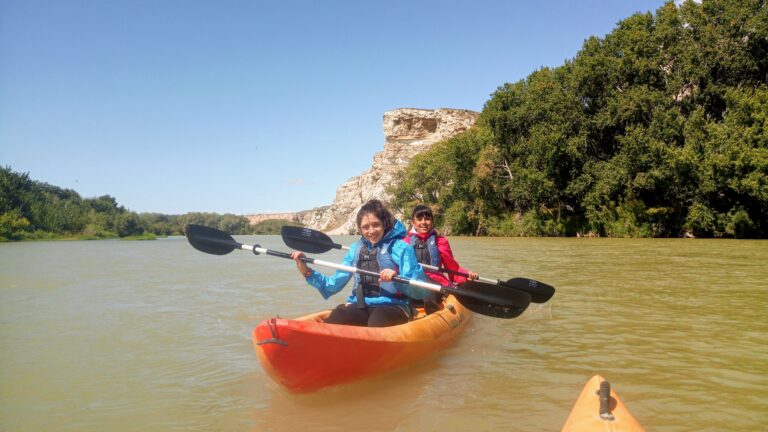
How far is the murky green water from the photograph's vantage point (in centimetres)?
286

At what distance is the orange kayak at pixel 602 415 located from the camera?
1.81 metres

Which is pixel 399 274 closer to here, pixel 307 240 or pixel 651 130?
pixel 307 240

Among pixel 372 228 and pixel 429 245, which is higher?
pixel 372 228

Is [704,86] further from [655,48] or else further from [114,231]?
[114,231]

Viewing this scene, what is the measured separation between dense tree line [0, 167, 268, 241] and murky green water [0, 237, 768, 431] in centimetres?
3348

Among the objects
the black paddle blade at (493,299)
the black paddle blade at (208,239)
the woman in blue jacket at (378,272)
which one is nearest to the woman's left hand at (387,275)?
the woman in blue jacket at (378,272)

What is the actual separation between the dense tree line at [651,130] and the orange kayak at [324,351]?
20242 millimetres

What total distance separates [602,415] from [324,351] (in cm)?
167

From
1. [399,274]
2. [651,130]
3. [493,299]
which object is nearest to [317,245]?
[399,274]

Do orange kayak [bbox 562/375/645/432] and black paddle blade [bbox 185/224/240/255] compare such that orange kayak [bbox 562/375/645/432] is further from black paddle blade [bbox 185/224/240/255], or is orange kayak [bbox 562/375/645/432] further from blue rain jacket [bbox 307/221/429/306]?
black paddle blade [bbox 185/224/240/255]

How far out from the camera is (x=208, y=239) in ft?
16.6

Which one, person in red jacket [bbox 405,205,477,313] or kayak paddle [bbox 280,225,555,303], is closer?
kayak paddle [bbox 280,225,555,303]

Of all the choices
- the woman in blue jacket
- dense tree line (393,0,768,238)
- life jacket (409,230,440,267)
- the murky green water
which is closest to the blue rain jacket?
the woman in blue jacket

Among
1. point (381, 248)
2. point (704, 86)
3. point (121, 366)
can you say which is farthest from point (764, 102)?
point (121, 366)
